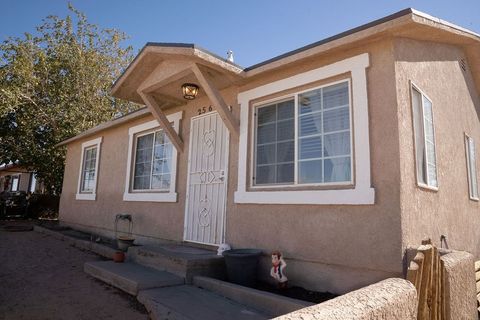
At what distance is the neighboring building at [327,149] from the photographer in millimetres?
3812

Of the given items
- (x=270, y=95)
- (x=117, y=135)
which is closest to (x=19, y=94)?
(x=117, y=135)

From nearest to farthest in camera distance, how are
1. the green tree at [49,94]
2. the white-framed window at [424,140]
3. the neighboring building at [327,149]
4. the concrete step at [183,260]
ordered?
the neighboring building at [327,149]
the white-framed window at [424,140]
the concrete step at [183,260]
the green tree at [49,94]

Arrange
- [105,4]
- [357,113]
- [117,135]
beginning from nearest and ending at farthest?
1. [357,113]
2. [117,135]
3. [105,4]

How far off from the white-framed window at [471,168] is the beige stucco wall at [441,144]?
183mm

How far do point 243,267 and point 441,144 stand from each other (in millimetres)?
3535

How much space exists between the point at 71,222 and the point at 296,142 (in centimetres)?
910

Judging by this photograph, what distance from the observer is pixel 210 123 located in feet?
20.4

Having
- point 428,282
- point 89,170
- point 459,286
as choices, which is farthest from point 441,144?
point 89,170

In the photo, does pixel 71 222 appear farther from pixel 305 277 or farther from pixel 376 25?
pixel 376 25

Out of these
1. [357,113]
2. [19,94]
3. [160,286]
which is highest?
[19,94]

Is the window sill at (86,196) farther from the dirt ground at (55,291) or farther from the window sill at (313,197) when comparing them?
the window sill at (313,197)

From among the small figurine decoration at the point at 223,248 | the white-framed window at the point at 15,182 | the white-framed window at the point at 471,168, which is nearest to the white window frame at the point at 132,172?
the small figurine decoration at the point at 223,248

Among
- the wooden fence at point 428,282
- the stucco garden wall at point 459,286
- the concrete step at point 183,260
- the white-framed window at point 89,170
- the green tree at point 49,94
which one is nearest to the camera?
the wooden fence at point 428,282

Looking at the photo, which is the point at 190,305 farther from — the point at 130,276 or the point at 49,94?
the point at 49,94
